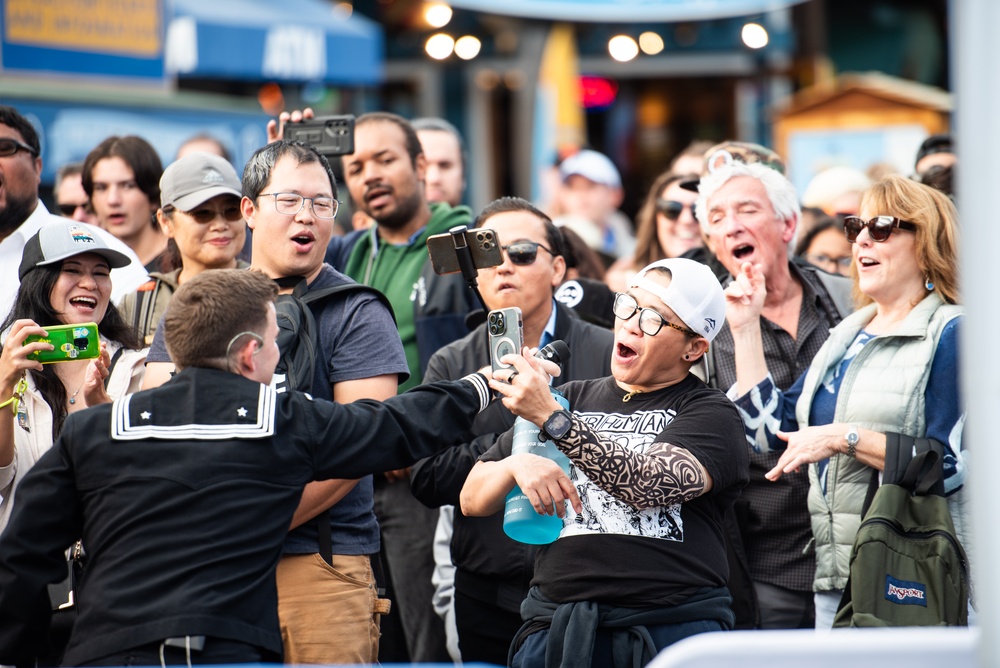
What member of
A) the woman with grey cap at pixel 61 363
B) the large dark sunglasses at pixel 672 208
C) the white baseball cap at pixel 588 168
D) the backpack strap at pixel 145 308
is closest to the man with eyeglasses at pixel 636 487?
the woman with grey cap at pixel 61 363

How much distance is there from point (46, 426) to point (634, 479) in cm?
193

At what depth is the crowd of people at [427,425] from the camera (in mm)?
2951

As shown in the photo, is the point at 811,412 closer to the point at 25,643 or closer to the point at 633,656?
the point at 633,656

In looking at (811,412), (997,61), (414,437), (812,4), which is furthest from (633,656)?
(812,4)

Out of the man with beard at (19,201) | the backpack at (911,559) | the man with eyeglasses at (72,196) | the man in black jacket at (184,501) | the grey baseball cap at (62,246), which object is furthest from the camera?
the man with eyeglasses at (72,196)

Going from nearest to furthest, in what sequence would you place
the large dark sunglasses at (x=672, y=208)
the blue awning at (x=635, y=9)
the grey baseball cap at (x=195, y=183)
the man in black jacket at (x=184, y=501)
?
1. the man in black jacket at (x=184, y=501)
2. the grey baseball cap at (x=195, y=183)
3. the large dark sunglasses at (x=672, y=208)
4. the blue awning at (x=635, y=9)

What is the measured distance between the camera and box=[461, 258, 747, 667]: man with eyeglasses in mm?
3203

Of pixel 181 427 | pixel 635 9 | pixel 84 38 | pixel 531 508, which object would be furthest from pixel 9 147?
pixel 635 9

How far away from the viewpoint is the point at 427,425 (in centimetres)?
327

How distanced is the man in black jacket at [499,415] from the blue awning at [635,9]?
359 inches

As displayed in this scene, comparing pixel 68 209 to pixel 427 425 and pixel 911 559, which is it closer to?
pixel 427 425

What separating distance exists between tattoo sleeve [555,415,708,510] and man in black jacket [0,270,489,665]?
0.61 m

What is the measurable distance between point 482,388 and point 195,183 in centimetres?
161

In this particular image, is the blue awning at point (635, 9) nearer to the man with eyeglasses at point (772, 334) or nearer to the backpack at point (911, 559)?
the man with eyeglasses at point (772, 334)
